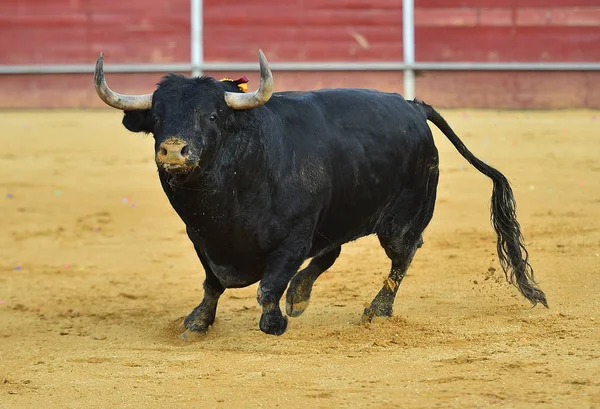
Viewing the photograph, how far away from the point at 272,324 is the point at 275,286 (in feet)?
0.51

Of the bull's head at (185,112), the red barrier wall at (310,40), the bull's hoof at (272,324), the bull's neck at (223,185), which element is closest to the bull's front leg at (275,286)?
the bull's hoof at (272,324)

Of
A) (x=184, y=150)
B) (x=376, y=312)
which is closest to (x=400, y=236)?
(x=376, y=312)

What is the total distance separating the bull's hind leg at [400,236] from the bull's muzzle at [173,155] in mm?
1550

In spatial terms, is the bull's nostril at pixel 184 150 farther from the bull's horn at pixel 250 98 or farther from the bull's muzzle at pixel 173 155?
the bull's horn at pixel 250 98

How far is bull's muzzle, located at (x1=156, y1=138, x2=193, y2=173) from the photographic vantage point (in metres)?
4.36

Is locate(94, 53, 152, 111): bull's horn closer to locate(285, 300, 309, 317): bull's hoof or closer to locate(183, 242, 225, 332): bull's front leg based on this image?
locate(183, 242, 225, 332): bull's front leg

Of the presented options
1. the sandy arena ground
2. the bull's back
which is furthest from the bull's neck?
the sandy arena ground

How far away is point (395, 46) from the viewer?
12.5m

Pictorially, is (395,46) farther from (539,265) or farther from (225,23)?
(539,265)

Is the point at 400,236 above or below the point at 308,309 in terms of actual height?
above

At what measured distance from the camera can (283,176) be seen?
5.00m

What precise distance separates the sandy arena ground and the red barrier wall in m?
1.44

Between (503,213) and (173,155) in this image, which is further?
(503,213)

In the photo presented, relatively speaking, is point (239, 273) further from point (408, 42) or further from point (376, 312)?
point (408, 42)
